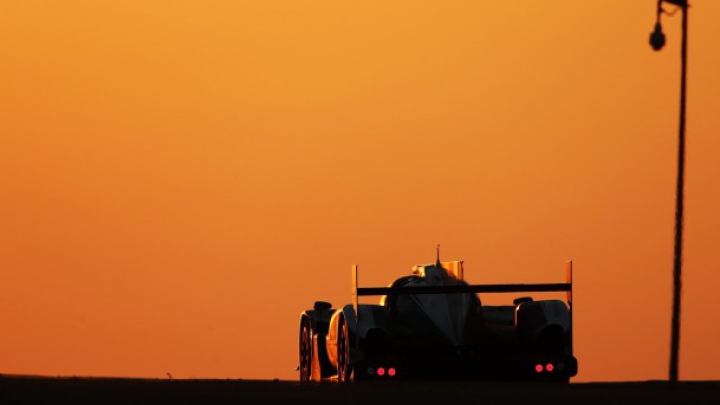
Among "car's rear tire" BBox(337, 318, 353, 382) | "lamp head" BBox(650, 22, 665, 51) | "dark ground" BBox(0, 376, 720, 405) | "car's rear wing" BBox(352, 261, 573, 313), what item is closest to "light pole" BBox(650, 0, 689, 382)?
"lamp head" BBox(650, 22, 665, 51)

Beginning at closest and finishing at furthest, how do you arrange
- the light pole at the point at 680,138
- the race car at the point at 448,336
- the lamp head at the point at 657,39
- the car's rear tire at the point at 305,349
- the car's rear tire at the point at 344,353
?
the race car at the point at 448,336 → the car's rear tire at the point at 344,353 → the light pole at the point at 680,138 → the lamp head at the point at 657,39 → the car's rear tire at the point at 305,349

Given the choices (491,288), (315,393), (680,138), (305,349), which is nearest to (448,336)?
(491,288)

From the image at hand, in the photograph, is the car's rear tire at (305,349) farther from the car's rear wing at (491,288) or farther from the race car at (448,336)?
the car's rear wing at (491,288)

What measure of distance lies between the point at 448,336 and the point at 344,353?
174 cm

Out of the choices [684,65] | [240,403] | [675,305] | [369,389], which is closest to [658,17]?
[684,65]

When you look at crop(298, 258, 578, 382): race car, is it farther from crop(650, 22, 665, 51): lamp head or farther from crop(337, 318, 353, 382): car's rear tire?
crop(650, 22, 665, 51): lamp head

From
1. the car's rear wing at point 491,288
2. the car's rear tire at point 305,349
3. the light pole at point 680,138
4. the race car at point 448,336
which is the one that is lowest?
the car's rear tire at point 305,349

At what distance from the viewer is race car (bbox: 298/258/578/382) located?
103 feet

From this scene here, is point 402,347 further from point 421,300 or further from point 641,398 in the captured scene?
point 641,398

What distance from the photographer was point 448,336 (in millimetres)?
32062

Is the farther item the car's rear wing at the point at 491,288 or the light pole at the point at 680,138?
the light pole at the point at 680,138

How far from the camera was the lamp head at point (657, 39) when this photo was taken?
33.6 metres

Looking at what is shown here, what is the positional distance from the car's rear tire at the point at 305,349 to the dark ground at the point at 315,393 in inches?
597

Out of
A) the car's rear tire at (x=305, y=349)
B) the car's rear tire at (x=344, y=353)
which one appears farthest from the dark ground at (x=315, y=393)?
the car's rear tire at (x=305, y=349)
